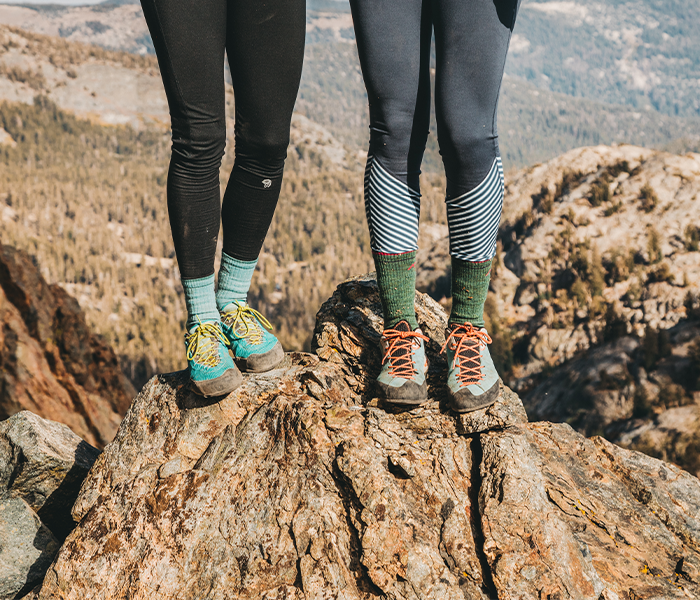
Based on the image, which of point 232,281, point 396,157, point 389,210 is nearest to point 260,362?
point 232,281

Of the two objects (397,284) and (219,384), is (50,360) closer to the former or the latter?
(219,384)

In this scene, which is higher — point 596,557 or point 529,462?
point 529,462

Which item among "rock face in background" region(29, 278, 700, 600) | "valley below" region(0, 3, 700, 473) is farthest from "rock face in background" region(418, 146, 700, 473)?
"rock face in background" region(29, 278, 700, 600)

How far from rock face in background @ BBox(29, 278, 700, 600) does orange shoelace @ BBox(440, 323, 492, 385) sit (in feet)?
0.76

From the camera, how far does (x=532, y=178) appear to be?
58125 mm

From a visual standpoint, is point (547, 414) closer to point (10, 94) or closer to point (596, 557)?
point (596, 557)

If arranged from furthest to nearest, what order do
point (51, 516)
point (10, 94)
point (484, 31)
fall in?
point (10, 94), point (51, 516), point (484, 31)

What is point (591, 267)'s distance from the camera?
142 ft

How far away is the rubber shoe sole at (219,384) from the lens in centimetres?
307

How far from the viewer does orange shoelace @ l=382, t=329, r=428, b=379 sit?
3.00 m

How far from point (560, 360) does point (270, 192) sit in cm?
3962

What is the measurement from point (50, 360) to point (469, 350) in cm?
1597

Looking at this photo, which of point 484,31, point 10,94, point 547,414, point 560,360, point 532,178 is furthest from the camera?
point 10,94

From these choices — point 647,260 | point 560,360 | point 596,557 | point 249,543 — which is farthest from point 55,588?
point 647,260
